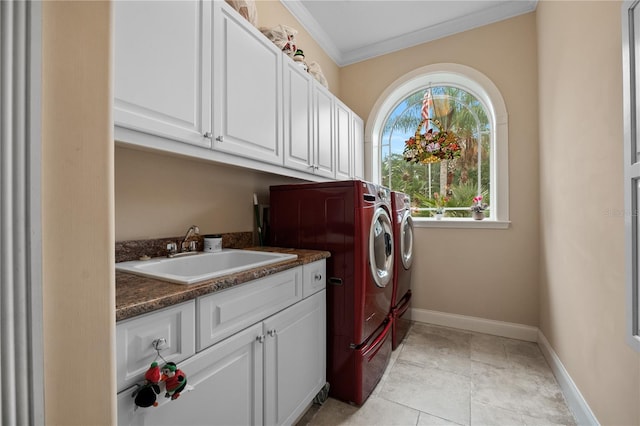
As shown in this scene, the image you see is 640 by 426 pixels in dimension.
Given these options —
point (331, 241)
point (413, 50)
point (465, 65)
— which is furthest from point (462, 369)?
point (413, 50)

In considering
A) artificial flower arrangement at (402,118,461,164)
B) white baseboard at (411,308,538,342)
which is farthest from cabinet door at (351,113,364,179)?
white baseboard at (411,308,538,342)

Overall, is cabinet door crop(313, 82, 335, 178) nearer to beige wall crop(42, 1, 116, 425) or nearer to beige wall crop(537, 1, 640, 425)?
beige wall crop(537, 1, 640, 425)

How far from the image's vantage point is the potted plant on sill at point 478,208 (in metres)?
2.65

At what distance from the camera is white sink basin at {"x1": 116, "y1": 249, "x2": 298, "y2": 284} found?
1015mm

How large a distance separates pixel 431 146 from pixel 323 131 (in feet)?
4.61

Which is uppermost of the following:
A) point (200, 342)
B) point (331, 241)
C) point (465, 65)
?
point (465, 65)

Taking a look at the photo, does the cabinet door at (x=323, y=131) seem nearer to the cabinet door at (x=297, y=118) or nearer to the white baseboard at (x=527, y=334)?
the cabinet door at (x=297, y=118)

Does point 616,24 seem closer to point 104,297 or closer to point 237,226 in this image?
point 104,297

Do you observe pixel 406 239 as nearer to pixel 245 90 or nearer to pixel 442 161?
pixel 442 161

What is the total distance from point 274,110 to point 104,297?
143 cm

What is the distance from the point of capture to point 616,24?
112 centimetres

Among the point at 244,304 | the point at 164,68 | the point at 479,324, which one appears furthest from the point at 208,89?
the point at 479,324

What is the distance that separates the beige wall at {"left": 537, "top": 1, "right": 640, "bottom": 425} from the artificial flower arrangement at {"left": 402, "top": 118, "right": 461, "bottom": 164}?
88 cm

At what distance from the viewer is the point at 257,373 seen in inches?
44.0
